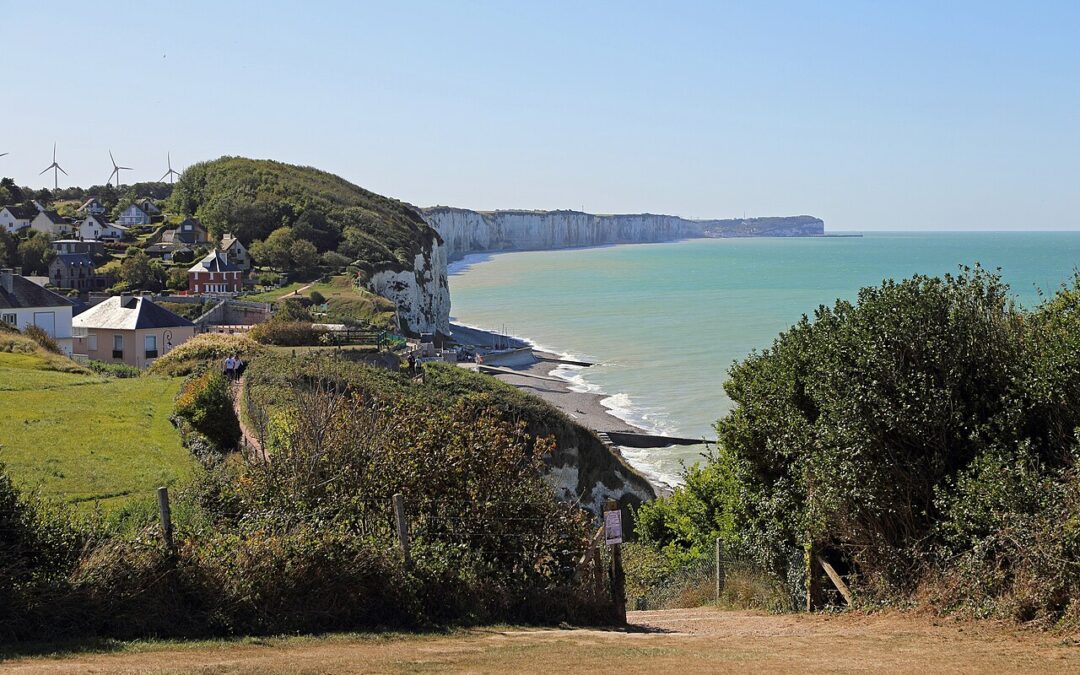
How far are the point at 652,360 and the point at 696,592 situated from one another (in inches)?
2417

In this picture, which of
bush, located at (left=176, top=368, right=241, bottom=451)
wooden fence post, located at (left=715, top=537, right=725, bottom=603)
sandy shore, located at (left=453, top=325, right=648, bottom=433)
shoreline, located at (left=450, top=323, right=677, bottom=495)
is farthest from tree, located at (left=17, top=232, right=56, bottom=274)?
wooden fence post, located at (left=715, top=537, right=725, bottom=603)

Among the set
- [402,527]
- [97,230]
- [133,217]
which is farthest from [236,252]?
[402,527]

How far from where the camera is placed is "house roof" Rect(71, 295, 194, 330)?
4769cm

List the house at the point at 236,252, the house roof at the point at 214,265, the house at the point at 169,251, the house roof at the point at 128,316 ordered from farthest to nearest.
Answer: the house at the point at 169,251 → the house at the point at 236,252 → the house roof at the point at 214,265 → the house roof at the point at 128,316

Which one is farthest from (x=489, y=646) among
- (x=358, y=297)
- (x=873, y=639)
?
(x=358, y=297)

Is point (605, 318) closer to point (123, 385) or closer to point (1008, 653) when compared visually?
point (123, 385)

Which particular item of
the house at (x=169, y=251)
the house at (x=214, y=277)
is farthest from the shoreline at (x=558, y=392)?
the house at (x=169, y=251)

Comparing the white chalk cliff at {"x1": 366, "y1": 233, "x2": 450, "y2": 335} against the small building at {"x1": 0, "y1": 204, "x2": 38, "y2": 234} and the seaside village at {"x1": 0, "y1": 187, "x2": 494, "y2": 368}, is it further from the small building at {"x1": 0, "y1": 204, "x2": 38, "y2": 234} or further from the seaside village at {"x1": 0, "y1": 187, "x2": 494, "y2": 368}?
the small building at {"x1": 0, "y1": 204, "x2": 38, "y2": 234}

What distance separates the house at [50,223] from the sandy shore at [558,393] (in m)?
46.5

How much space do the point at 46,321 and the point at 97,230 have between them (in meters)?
63.7

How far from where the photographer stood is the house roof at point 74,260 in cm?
8462

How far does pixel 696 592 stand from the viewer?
18.9 metres

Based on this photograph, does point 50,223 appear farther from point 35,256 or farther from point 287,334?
point 287,334

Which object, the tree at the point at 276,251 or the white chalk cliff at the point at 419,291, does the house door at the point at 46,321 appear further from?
the tree at the point at 276,251
